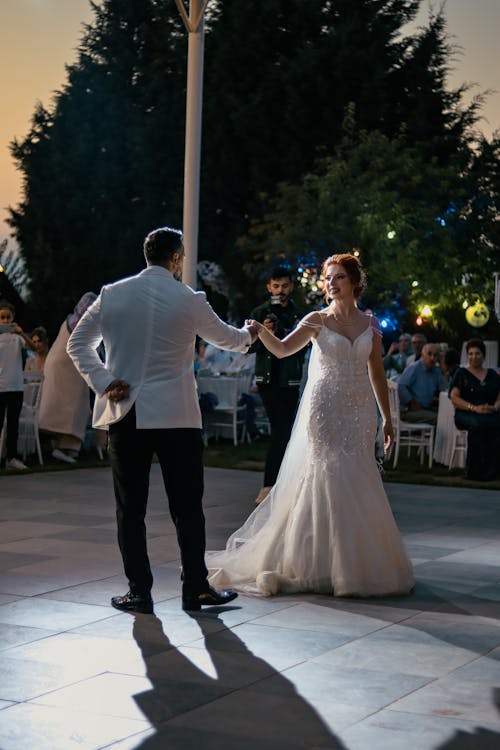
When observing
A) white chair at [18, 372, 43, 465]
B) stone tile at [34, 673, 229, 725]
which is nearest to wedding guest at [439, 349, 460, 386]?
white chair at [18, 372, 43, 465]

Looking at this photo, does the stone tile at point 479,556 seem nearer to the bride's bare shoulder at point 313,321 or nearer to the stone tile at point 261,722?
the bride's bare shoulder at point 313,321

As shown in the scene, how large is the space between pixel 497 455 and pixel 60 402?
16.6ft

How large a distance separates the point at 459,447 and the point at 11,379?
17.1 feet

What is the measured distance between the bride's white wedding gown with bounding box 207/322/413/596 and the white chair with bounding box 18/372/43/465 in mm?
7743

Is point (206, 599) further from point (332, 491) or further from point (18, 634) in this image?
point (18, 634)

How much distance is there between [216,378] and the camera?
18656 millimetres

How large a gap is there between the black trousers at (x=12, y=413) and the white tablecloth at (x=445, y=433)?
493 cm

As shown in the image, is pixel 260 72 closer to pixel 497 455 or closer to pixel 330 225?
pixel 330 225

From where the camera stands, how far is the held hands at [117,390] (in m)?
6.52

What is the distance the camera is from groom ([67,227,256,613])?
21.5ft

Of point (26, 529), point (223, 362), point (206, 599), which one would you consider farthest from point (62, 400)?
point (206, 599)

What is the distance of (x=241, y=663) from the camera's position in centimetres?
562

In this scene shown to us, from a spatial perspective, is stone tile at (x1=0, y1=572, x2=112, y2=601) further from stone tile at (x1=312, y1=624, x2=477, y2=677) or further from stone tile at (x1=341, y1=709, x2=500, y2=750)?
stone tile at (x1=341, y1=709, x2=500, y2=750)

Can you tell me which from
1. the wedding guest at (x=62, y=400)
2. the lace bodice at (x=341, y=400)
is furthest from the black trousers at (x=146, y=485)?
the wedding guest at (x=62, y=400)
